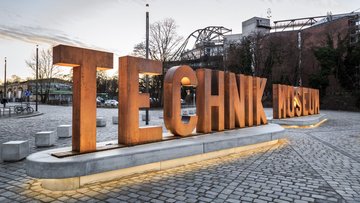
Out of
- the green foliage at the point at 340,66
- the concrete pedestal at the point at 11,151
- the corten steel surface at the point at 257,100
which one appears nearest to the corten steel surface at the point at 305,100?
the corten steel surface at the point at 257,100

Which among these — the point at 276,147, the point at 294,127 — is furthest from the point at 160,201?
the point at 294,127

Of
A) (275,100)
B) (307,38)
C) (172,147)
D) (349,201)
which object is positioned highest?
(307,38)

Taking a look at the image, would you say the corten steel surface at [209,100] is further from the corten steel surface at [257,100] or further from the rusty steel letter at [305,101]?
the rusty steel letter at [305,101]

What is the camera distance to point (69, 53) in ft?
19.8

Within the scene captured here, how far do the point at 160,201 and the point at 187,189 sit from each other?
81 centimetres

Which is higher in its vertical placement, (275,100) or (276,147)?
(275,100)

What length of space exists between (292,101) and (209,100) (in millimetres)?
12327

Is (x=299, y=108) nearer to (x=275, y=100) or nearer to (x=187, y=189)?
(x=275, y=100)

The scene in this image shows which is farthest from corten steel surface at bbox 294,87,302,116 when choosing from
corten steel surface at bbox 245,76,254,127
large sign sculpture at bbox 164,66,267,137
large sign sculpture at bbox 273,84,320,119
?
corten steel surface at bbox 245,76,254,127

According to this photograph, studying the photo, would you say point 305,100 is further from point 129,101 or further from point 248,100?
point 129,101

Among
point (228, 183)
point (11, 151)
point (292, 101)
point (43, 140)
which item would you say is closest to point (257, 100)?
point (228, 183)

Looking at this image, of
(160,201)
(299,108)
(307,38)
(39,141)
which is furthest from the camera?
(307,38)

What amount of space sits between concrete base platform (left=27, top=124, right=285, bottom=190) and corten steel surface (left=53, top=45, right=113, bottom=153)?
44 cm

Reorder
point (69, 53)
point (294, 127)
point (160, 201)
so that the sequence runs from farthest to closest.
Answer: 1. point (294, 127)
2. point (69, 53)
3. point (160, 201)
